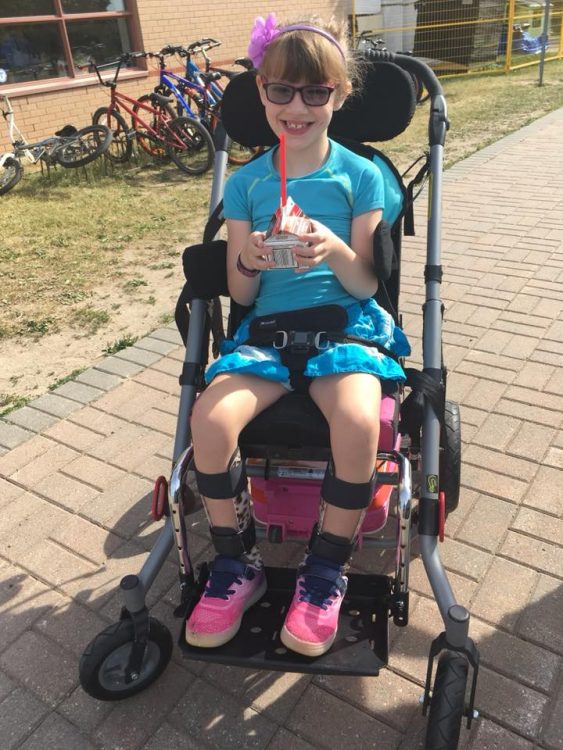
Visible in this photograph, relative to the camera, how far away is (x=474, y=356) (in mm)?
3818

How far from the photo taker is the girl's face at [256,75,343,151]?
204 centimetres

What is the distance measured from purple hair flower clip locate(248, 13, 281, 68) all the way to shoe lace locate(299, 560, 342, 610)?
5.40 feet

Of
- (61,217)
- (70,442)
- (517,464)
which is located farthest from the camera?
(61,217)

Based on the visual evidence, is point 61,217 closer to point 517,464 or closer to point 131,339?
point 131,339

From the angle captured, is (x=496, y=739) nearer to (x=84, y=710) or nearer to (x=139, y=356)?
(x=84, y=710)

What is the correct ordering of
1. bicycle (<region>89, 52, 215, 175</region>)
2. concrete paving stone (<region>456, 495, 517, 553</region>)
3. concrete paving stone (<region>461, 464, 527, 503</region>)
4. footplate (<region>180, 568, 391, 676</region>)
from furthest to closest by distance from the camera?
bicycle (<region>89, 52, 215, 175</region>) → concrete paving stone (<region>461, 464, 527, 503</region>) → concrete paving stone (<region>456, 495, 517, 553</region>) → footplate (<region>180, 568, 391, 676</region>)

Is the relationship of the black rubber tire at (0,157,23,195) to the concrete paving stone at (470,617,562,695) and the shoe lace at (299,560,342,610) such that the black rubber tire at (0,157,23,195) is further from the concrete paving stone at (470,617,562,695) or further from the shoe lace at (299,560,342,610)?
the concrete paving stone at (470,617,562,695)

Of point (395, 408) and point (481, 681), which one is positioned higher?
point (395, 408)

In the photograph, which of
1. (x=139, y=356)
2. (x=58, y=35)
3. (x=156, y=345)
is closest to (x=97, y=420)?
(x=139, y=356)

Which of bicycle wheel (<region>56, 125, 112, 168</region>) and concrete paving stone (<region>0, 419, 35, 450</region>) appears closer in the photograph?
concrete paving stone (<region>0, 419, 35, 450</region>)

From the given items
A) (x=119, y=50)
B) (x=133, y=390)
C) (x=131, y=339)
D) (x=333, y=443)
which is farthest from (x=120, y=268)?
(x=119, y=50)

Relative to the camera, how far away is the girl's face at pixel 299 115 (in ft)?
6.68

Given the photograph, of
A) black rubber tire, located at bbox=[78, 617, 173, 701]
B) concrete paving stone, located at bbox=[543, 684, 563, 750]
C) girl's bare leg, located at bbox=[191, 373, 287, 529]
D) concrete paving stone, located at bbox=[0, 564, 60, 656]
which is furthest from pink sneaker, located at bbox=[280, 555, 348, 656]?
concrete paving stone, located at bbox=[0, 564, 60, 656]

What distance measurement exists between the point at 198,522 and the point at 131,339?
6.24 ft
